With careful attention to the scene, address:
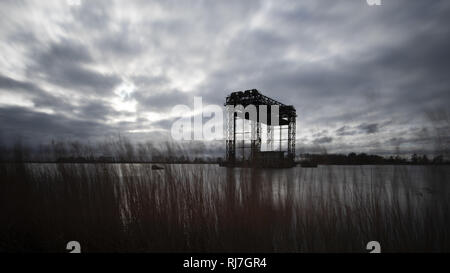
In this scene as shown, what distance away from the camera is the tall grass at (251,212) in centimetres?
259

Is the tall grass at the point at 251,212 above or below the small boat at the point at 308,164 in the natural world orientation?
below

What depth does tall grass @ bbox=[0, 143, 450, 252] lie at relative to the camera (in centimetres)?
259

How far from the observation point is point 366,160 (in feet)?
9.82

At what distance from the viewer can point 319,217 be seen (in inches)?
109

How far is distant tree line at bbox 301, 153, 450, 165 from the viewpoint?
257cm

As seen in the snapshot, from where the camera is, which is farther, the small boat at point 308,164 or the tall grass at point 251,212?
the small boat at point 308,164

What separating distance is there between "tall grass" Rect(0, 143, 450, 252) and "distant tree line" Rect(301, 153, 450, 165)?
108 mm

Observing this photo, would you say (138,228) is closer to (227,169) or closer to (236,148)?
(227,169)

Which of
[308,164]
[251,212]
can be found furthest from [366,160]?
[251,212]

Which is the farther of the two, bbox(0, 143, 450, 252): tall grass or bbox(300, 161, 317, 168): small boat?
bbox(300, 161, 317, 168): small boat

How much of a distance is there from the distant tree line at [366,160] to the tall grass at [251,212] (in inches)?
4.3

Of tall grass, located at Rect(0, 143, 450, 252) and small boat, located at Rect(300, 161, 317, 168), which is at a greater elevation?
small boat, located at Rect(300, 161, 317, 168)

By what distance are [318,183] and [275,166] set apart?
740 millimetres

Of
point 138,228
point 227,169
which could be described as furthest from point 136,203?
point 227,169
